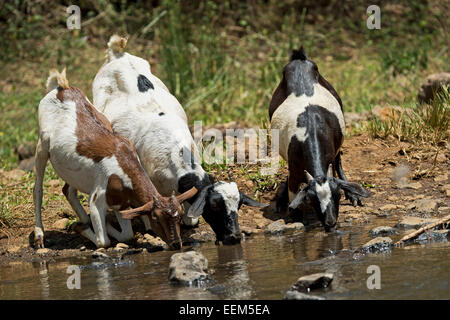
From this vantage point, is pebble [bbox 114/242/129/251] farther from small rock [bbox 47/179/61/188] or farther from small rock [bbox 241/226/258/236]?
small rock [bbox 47/179/61/188]

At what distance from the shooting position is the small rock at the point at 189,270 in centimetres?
568

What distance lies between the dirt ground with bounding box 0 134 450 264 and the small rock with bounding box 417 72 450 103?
1523 mm

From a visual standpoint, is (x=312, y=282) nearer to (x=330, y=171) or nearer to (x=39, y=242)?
(x=330, y=171)

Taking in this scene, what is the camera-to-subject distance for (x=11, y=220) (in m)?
8.40

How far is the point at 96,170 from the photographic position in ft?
24.3

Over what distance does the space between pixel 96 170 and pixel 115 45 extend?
2076mm

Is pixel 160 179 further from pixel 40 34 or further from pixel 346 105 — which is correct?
pixel 40 34

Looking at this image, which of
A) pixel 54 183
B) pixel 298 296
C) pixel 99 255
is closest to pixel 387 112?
pixel 54 183

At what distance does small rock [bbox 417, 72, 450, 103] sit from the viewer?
34.8ft

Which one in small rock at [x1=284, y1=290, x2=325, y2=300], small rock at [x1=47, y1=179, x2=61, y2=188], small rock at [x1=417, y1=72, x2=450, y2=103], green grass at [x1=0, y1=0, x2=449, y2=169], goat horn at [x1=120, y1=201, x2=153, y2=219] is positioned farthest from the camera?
green grass at [x1=0, y1=0, x2=449, y2=169]

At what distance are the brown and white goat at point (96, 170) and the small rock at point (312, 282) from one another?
2144 mm

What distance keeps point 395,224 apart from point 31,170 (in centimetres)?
574

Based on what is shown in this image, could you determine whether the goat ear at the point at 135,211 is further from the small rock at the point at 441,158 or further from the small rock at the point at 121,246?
the small rock at the point at 441,158

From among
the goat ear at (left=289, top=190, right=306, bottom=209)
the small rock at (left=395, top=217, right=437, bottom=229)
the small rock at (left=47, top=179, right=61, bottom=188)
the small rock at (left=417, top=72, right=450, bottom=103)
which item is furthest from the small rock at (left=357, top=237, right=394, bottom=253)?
the small rock at (left=47, top=179, right=61, bottom=188)
